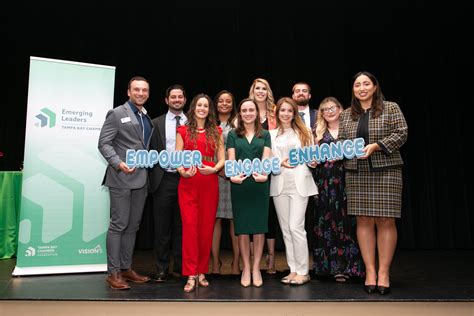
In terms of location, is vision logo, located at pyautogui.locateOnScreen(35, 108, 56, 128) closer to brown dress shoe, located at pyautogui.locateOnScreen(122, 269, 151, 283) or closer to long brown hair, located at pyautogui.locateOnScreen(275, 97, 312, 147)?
brown dress shoe, located at pyautogui.locateOnScreen(122, 269, 151, 283)

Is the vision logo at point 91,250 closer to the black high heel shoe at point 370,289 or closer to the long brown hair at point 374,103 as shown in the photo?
the black high heel shoe at point 370,289

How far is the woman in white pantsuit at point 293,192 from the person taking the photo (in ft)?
9.73

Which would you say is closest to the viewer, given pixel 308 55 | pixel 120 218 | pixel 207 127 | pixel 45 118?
pixel 120 218

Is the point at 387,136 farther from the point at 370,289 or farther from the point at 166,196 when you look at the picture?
the point at 166,196

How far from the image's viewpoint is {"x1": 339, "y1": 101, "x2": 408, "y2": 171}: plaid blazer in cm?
263

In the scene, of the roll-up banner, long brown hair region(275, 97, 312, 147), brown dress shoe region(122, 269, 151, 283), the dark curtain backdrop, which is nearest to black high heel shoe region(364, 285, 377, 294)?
long brown hair region(275, 97, 312, 147)

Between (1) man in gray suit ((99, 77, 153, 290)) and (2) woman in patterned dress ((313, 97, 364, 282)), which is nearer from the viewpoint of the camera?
(1) man in gray suit ((99, 77, 153, 290))

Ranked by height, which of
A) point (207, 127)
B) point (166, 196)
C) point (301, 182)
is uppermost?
point (207, 127)

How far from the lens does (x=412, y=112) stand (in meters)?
5.88

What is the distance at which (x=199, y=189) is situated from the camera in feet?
9.66

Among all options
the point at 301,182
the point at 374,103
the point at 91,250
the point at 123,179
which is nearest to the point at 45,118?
the point at 123,179

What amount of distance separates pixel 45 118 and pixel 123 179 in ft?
4.03

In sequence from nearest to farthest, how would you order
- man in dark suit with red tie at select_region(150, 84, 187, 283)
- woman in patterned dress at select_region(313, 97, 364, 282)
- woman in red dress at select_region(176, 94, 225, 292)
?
woman in red dress at select_region(176, 94, 225, 292), woman in patterned dress at select_region(313, 97, 364, 282), man in dark suit with red tie at select_region(150, 84, 187, 283)

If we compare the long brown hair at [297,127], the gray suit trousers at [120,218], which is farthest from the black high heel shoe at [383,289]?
the gray suit trousers at [120,218]
